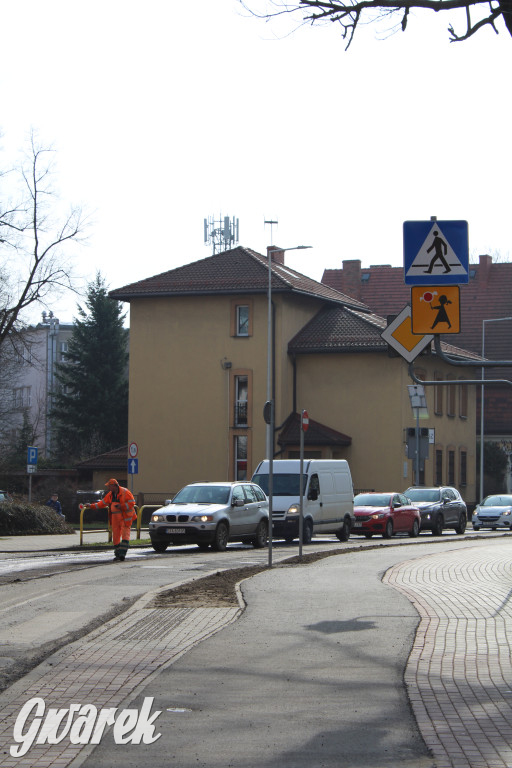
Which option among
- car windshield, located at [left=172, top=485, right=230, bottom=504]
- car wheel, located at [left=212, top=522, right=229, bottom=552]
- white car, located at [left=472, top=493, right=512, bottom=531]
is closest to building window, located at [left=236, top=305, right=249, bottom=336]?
white car, located at [left=472, top=493, right=512, bottom=531]

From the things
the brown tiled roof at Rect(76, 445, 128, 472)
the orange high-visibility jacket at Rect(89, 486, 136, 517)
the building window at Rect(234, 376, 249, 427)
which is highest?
the building window at Rect(234, 376, 249, 427)

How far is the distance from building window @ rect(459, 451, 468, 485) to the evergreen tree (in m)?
20.9

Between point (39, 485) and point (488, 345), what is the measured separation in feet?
95.8

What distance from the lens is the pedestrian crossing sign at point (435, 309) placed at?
10.8m

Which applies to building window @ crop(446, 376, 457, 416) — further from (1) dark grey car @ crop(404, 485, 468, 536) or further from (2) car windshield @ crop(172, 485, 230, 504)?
(2) car windshield @ crop(172, 485, 230, 504)

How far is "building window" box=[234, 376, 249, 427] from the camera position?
52.7m

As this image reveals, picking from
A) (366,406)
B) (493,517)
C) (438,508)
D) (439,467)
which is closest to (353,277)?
(439,467)

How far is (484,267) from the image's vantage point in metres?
72.9

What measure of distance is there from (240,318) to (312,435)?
639cm

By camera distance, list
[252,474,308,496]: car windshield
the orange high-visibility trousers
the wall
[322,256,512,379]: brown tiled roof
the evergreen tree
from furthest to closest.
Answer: the evergreen tree → [322,256,512,379]: brown tiled roof → the wall → [252,474,308,496]: car windshield → the orange high-visibility trousers

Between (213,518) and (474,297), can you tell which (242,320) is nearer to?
(474,297)

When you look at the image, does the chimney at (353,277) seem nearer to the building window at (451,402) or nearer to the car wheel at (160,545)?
the building window at (451,402)

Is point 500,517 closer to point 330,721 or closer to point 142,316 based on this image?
point 142,316

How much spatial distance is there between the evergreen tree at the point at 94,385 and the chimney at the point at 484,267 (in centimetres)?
2232
